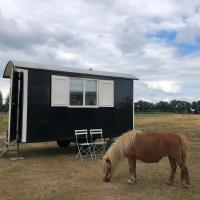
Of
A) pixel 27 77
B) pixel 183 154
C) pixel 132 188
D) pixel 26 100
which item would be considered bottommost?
pixel 132 188

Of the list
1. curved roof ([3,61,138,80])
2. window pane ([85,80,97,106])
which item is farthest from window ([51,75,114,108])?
curved roof ([3,61,138,80])

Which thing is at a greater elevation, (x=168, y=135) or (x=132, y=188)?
(x=168, y=135)

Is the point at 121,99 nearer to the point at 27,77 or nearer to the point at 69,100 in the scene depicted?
the point at 69,100

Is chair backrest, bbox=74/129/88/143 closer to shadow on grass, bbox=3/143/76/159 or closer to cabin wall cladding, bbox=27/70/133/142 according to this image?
cabin wall cladding, bbox=27/70/133/142

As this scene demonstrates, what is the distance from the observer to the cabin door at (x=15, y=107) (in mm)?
10555

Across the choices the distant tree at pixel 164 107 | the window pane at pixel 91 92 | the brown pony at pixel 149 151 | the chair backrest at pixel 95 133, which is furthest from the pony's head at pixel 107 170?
the distant tree at pixel 164 107

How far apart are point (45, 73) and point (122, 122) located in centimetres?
349

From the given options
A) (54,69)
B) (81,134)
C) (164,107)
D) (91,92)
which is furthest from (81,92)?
(164,107)

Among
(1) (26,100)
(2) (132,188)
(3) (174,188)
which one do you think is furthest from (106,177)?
(1) (26,100)

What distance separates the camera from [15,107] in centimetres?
1080

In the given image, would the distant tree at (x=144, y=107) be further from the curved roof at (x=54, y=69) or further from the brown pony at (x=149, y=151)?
the brown pony at (x=149, y=151)

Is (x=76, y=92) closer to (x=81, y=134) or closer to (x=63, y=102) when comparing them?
(x=63, y=102)

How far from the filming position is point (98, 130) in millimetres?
11852

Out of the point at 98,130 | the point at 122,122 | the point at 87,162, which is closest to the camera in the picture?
the point at 87,162
